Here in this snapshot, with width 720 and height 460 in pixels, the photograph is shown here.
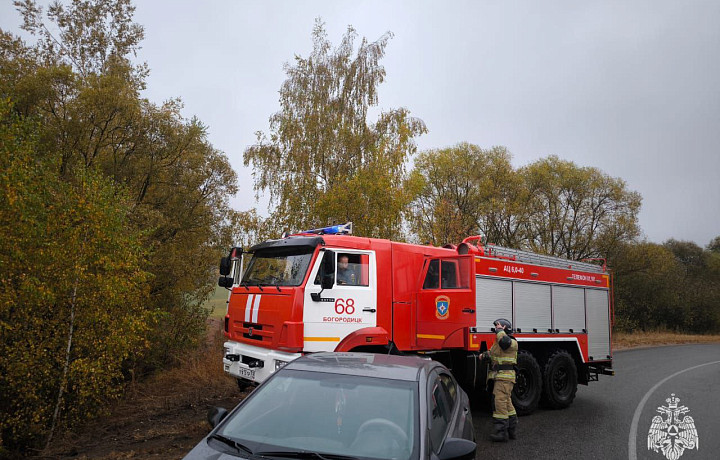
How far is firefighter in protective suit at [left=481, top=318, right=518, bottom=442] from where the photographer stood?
22.1 ft

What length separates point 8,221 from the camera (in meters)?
8.69

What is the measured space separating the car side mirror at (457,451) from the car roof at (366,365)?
0.59 meters

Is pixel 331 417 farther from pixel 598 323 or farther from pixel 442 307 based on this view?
pixel 598 323

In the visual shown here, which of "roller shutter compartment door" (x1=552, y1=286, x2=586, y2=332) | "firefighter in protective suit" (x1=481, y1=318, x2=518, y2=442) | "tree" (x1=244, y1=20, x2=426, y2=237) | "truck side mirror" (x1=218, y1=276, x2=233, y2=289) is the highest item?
"tree" (x1=244, y1=20, x2=426, y2=237)

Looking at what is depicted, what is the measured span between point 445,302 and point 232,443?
17.3 feet

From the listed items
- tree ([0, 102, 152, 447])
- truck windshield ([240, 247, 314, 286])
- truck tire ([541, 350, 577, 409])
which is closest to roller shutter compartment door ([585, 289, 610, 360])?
truck tire ([541, 350, 577, 409])

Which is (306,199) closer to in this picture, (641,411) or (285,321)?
(285,321)

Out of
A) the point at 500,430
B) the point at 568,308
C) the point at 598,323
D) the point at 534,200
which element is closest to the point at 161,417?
the point at 500,430

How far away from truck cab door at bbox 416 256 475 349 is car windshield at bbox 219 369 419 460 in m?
4.45

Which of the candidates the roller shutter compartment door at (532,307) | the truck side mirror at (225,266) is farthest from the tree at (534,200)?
the truck side mirror at (225,266)

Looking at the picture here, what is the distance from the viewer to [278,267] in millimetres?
7441

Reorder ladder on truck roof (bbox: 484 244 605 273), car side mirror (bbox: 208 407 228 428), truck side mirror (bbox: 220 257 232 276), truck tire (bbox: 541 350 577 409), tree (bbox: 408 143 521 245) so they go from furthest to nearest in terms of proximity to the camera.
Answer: tree (bbox: 408 143 521 245)
truck tire (bbox: 541 350 577 409)
ladder on truck roof (bbox: 484 244 605 273)
truck side mirror (bbox: 220 257 232 276)
car side mirror (bbox: 208 407 228 428)

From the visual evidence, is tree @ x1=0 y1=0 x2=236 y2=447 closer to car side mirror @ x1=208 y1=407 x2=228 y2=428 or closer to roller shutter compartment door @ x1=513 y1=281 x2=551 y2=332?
car side mirror @ x1=208 y1=407 x2=228 y2=428

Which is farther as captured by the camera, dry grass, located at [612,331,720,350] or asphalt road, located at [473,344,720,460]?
dry grass, located at [612,331,720,350]
